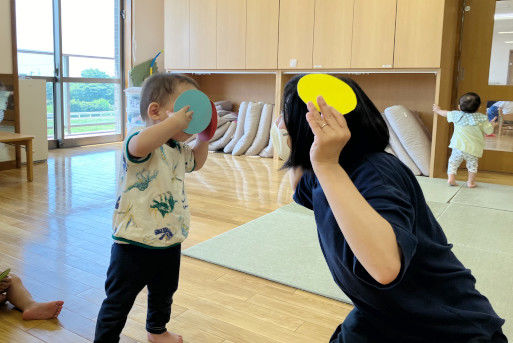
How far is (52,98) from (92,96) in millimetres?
566

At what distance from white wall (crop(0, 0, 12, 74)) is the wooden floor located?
1297 millimetres

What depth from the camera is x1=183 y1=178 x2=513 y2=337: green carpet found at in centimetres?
187

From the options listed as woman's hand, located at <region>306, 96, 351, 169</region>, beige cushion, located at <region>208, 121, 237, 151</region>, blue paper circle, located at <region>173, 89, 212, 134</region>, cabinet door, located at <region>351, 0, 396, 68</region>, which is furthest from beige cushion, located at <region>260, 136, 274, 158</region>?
woman's hand, located at <region>306, 96, 351, 169</region>

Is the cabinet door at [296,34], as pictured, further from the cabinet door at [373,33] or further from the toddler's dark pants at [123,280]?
the toddler's dark pants at [123,280]

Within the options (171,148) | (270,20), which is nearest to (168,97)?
(171,148)

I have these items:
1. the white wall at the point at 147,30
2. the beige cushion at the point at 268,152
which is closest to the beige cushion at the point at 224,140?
the beige cushion at the point at 268,152

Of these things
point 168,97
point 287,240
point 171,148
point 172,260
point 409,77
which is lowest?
point 287,240

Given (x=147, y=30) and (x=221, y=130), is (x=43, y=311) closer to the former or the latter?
(x=221, y=130)

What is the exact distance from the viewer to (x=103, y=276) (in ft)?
6.30

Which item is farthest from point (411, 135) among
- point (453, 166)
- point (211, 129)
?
point (211, 129)

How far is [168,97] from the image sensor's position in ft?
4.18

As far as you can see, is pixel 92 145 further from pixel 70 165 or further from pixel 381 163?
pixel 381 163

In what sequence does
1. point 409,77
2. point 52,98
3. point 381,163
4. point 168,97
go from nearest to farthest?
point 381,163
point 168,97
point 409,77
point 52,98

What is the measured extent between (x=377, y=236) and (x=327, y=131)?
17 centimetres
